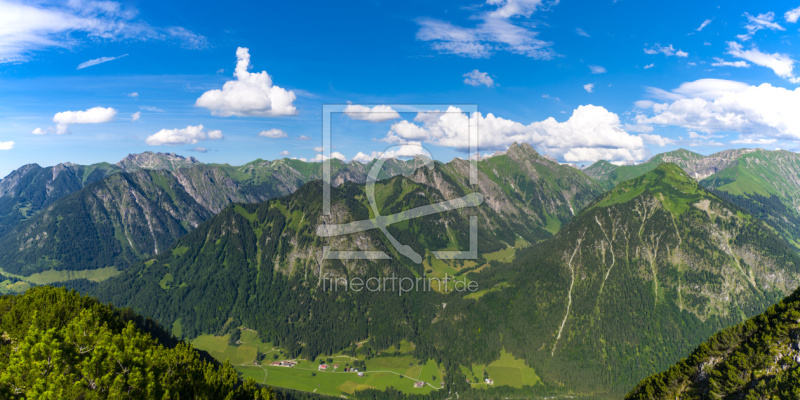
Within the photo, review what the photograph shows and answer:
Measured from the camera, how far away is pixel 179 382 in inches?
1738

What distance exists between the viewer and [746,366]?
207 ft

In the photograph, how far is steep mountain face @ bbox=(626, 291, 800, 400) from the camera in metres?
57.2

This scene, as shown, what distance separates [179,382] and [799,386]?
3362 inches

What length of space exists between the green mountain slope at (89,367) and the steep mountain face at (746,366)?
254 feet

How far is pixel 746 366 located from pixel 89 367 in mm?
98000

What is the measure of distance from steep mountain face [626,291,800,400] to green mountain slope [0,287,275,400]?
7750 cm

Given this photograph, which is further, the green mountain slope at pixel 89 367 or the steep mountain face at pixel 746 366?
the steep mountain face at pixel 746 366

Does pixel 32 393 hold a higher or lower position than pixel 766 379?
higher

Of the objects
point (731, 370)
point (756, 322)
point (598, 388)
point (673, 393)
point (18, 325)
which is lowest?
point (598, 388)

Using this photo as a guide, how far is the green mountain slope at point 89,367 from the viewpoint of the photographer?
117 feet

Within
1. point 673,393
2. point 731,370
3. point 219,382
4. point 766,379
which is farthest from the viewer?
point 673,393

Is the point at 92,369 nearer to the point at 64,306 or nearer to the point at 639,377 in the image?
the point at 64,306

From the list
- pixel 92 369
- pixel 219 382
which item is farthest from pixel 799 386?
pixel 92 369

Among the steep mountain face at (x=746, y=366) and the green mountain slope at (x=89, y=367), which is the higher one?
the green mountain slope at (x=89, y=367)
